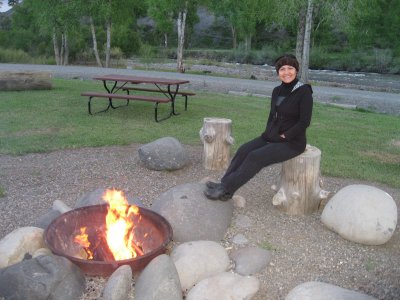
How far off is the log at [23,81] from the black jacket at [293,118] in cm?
937

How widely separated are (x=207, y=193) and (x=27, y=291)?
1.83m

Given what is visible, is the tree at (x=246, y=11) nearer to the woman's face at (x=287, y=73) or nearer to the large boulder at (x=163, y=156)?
the large boulder at (x=163, y=156)

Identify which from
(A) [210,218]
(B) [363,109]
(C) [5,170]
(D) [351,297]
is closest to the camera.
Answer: (D) [351,297]

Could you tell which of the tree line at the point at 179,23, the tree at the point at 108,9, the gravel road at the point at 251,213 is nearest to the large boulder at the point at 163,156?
the gravel road at the point at 251,213

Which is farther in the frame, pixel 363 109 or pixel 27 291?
pixel 363 109


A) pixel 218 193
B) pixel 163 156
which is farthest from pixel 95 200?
pixel 163 156

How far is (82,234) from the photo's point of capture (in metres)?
A: 3.71

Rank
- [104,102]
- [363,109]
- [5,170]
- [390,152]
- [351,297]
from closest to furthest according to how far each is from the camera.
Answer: [351,297]
[5,170]
[390,152]
[104,102]
[363,109]

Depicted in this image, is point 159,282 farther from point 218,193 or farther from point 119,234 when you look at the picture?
point 218,193

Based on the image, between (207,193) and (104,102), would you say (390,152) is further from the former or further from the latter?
(104,102)

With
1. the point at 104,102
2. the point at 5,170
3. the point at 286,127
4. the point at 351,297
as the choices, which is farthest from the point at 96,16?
the point at 351,297

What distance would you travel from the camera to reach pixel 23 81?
12.2m

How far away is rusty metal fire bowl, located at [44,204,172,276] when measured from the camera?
3.31 meters

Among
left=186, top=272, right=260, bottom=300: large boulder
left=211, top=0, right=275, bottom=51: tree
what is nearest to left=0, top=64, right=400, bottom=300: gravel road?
left=186, top=272, right=260, bottom=300: large boulder
